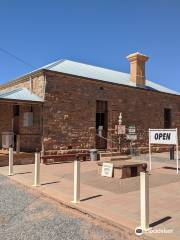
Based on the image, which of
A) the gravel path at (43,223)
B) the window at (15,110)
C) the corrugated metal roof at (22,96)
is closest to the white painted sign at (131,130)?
the corrugated metal roof at (22,96)

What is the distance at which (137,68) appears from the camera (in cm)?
1966

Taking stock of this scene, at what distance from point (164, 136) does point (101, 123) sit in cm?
613

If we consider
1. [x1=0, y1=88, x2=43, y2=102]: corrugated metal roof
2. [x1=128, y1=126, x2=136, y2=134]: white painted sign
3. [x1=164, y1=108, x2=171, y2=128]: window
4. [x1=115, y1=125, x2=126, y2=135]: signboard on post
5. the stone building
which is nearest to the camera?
[x1=0, y1=88, x2=43, y2=102]: corrugated metal roof

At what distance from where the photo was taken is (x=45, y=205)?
6.23 metres

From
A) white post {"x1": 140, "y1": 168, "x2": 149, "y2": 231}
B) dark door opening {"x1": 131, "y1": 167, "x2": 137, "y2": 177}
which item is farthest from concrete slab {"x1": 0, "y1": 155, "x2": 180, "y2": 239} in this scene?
dark door opening {"x1": 131, "y1": 167, "x2": 137, "y2": 177}

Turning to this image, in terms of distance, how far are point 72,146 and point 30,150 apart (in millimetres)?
2288

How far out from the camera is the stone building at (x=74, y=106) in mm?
13732

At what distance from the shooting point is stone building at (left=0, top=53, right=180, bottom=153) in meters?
13.7

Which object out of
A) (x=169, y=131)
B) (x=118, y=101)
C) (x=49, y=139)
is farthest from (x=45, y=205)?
(x=118, y=101)

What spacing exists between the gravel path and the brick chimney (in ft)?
45.8

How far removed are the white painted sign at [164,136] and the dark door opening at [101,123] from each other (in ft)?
17.3

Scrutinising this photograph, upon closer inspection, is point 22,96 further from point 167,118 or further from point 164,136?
point 167,118

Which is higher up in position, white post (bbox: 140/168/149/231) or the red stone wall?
the red stone wall

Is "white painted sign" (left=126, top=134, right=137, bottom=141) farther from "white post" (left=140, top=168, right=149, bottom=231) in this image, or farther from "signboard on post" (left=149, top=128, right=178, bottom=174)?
"white post" (left=140, top=168, right=149, bottom=231)
